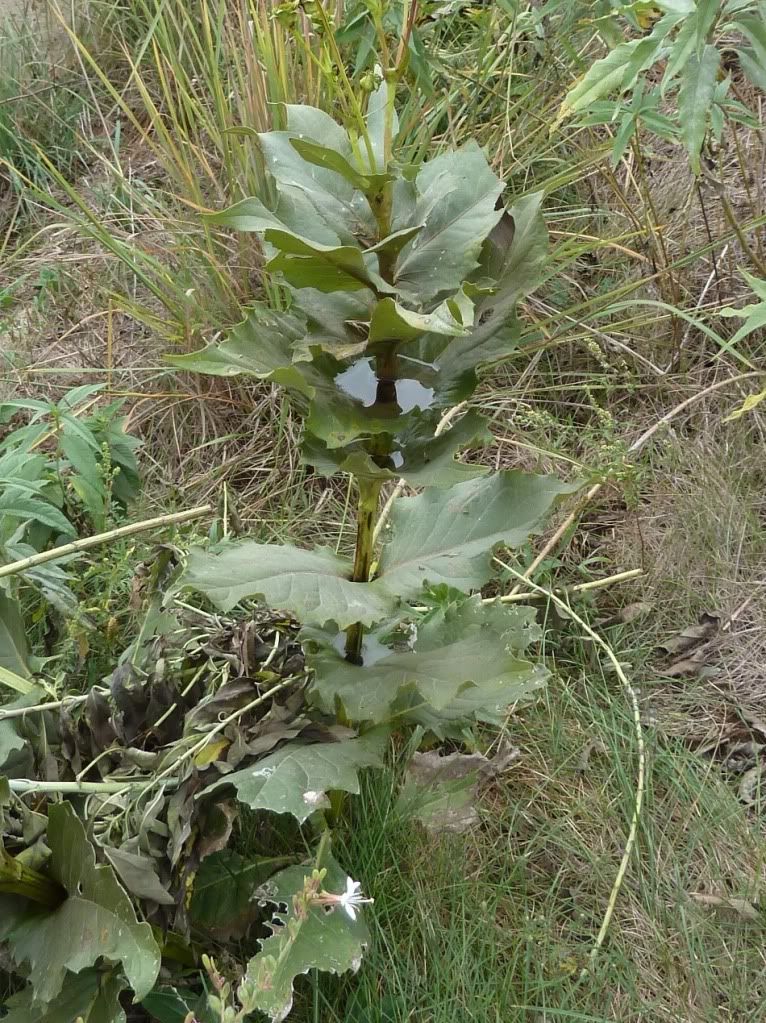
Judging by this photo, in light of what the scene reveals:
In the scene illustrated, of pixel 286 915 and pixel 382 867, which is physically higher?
pixel 286 915

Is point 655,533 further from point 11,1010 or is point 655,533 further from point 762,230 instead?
point 11,1010

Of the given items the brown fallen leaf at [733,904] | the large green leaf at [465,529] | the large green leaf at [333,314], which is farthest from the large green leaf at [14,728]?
the brown fallen leaf at [733,904]

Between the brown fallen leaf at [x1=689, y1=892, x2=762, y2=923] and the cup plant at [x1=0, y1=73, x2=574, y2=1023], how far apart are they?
43 centimetres

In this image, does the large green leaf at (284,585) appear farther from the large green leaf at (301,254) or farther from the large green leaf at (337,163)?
the large green leaf at (337,163)

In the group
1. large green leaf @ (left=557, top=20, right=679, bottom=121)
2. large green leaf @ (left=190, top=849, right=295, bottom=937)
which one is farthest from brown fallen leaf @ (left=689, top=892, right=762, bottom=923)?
large green leaf @ (left=557, top=20, right=679, bottom=121)

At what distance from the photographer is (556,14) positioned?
264 cm

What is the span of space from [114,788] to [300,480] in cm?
98

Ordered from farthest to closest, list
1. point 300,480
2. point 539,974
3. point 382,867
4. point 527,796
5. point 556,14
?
1. point 556,14
2. point 300,480
3. point 527,796
4. point 382,867
5. point 539,974

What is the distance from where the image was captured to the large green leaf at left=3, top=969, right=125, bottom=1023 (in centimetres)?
119

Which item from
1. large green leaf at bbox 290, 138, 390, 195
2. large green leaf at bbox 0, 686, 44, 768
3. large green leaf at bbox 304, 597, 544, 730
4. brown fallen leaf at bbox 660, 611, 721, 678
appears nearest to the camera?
large green leaf at bbox 290, 138, 390, 195

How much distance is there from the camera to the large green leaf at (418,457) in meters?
1.11

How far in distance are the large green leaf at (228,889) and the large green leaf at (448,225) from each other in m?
0.81

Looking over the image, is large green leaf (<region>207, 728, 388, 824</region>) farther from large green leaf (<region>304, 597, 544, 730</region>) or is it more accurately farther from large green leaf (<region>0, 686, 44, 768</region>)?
large green leaf (<region>0, 686, 44, 768</region>)

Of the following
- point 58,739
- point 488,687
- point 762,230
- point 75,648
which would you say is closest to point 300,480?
point 75,648
